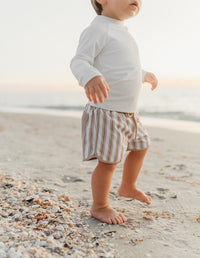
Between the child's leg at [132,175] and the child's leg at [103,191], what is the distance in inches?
11.6

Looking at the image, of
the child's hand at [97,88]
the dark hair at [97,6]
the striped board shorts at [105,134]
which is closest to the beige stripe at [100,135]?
the striped board shorts at [105,134]

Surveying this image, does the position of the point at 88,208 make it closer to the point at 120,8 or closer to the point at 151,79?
the point at 151,79

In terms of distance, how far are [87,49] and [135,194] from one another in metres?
1.24

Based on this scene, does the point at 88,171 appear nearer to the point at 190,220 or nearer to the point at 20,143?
the point at 190,220

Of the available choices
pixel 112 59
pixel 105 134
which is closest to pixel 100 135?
pixel 105 134

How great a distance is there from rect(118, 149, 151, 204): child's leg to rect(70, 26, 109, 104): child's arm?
0.72m

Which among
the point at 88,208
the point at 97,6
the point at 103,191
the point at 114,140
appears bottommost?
the point at 88,208

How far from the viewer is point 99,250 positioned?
6.07ft

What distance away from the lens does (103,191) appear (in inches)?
91.7

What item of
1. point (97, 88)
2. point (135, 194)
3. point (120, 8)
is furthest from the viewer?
point (135, 194)

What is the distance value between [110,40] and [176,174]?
6.44 ft

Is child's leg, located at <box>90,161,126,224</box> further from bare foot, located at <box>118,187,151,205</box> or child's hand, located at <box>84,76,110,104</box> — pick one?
child's hand, located at <box>84,76,110,104</box>

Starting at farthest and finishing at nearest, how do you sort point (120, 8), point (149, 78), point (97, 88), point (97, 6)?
point (149, 78), point (97, 6), point (120, 8), point (97, 88)

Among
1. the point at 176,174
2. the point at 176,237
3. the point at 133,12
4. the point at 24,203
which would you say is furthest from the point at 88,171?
the point at 133,12
